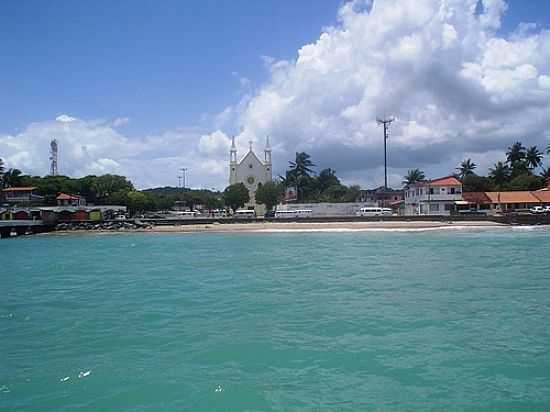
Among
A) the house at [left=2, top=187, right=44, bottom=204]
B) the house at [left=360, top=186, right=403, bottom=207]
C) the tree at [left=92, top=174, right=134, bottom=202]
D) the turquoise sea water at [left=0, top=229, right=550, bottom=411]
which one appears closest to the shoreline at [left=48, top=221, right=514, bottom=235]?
the house at [left=2, top=187, right=44, bottom=204]

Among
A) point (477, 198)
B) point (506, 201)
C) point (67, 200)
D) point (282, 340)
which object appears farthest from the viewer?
point (67, 200)

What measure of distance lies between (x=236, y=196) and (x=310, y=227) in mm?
32828

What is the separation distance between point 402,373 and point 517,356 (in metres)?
2.91

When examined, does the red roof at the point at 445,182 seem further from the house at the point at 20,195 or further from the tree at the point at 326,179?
the house at the point at 20,195

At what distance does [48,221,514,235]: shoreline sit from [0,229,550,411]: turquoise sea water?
109 feet

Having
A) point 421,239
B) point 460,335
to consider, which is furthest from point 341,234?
point 460,335

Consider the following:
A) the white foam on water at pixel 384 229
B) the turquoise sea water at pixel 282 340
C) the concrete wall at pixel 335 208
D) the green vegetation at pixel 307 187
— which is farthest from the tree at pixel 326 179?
the turquoise sea water at pixel 282 340

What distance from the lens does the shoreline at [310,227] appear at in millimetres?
60625

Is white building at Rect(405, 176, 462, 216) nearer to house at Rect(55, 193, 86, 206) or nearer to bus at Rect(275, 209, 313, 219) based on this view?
bus at Rect(275, 209, 313, 219)

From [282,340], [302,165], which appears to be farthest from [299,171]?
[282,340]

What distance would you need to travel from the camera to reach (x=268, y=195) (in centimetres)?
9544

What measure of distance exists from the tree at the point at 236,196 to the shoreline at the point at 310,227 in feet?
78.8

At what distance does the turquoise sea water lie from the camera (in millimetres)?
9781

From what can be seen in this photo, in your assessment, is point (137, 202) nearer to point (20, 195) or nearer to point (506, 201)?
point (20, 195)
